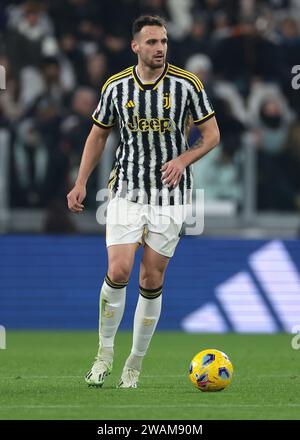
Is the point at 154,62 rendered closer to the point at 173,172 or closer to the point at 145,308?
the point at 173,172

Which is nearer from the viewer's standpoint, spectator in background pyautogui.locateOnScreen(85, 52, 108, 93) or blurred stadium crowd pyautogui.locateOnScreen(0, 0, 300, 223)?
blurred stadium crowd pyautogui.locateOnScreen(0, 0, 300, 223)

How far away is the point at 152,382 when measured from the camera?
28.4 feet

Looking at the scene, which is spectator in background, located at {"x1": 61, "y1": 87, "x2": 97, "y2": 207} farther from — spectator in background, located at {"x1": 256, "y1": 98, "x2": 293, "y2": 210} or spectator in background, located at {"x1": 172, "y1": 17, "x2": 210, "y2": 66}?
spectator in background, located at {"x1": 256, "y1": 98, "x2": 293, "y2": 210}

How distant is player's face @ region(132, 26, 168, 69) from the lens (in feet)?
26.3

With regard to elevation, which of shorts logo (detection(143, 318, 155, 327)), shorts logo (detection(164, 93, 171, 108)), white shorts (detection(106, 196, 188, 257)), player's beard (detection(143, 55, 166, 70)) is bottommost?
shorts logo (detection(143, 318, 155, 327))

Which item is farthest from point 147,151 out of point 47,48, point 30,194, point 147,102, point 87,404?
point 47,48

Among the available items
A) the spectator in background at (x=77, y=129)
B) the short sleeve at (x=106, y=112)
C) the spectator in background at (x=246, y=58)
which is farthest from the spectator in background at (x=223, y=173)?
the short sleeve at (x=106, y=112)

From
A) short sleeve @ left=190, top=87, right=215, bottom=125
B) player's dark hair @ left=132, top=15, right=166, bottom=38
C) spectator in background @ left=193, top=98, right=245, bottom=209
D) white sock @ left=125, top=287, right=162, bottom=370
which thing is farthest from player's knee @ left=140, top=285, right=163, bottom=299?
spectator in background @ left=193, top=98, right=245, bottom=209

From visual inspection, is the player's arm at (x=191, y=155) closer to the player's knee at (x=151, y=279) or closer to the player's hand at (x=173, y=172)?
the player's hand at (x=173, y=172)

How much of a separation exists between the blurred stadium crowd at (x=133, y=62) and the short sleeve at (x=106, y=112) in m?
5.80

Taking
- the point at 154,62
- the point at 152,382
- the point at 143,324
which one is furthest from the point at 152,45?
the point at 152,382

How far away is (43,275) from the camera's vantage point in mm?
14578

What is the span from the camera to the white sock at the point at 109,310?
321 inches

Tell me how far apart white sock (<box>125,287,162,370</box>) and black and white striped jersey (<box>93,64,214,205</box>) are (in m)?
0.65
